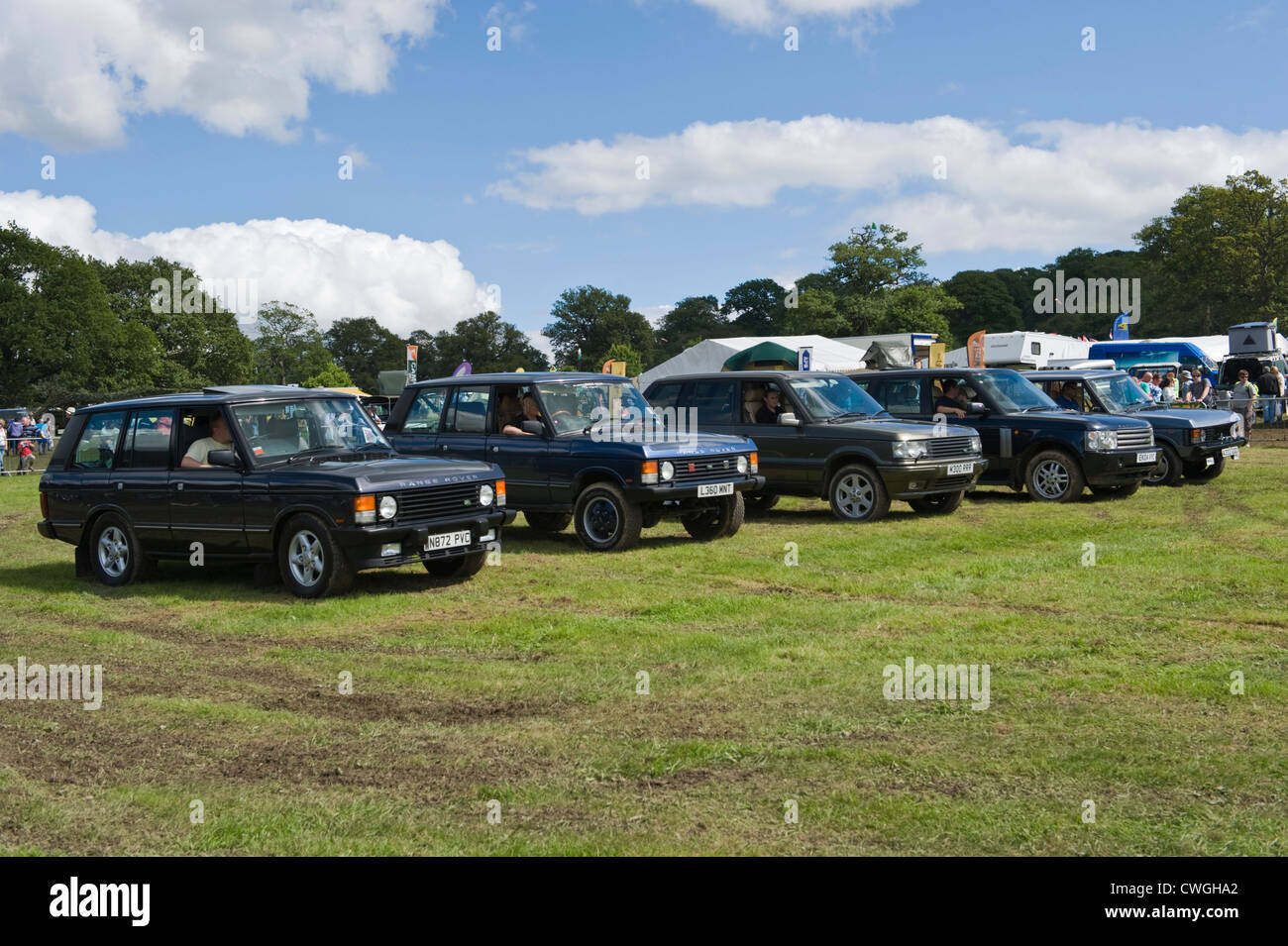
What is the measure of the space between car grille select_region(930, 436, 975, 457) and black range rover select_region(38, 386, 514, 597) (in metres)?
6.11

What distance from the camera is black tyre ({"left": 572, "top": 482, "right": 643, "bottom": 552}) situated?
40.8 feet

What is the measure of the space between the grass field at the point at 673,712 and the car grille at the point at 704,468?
1219 millimetres

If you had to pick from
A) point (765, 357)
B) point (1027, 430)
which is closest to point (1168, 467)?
point (1027, 430)

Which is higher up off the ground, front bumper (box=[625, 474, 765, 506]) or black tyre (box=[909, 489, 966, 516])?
front bumper (box=[625, 474, 765, 506])

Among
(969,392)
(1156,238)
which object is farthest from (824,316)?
(969,392)

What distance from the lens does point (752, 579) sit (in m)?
10.6

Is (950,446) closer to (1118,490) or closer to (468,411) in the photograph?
(1118,490)

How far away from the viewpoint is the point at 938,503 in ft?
51.2

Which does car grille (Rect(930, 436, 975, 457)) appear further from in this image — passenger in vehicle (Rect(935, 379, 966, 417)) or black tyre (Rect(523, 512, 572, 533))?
black tyre (Rect(523, 512, 572, 533))

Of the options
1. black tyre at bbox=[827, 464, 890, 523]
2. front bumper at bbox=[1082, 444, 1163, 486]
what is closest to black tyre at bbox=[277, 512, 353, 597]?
black tyre at bbox=[827, 464, 890, 523]

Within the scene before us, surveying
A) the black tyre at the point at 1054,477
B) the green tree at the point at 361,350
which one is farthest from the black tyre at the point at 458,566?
the green tree at the point at 361,350

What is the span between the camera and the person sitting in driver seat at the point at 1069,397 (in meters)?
18.1
